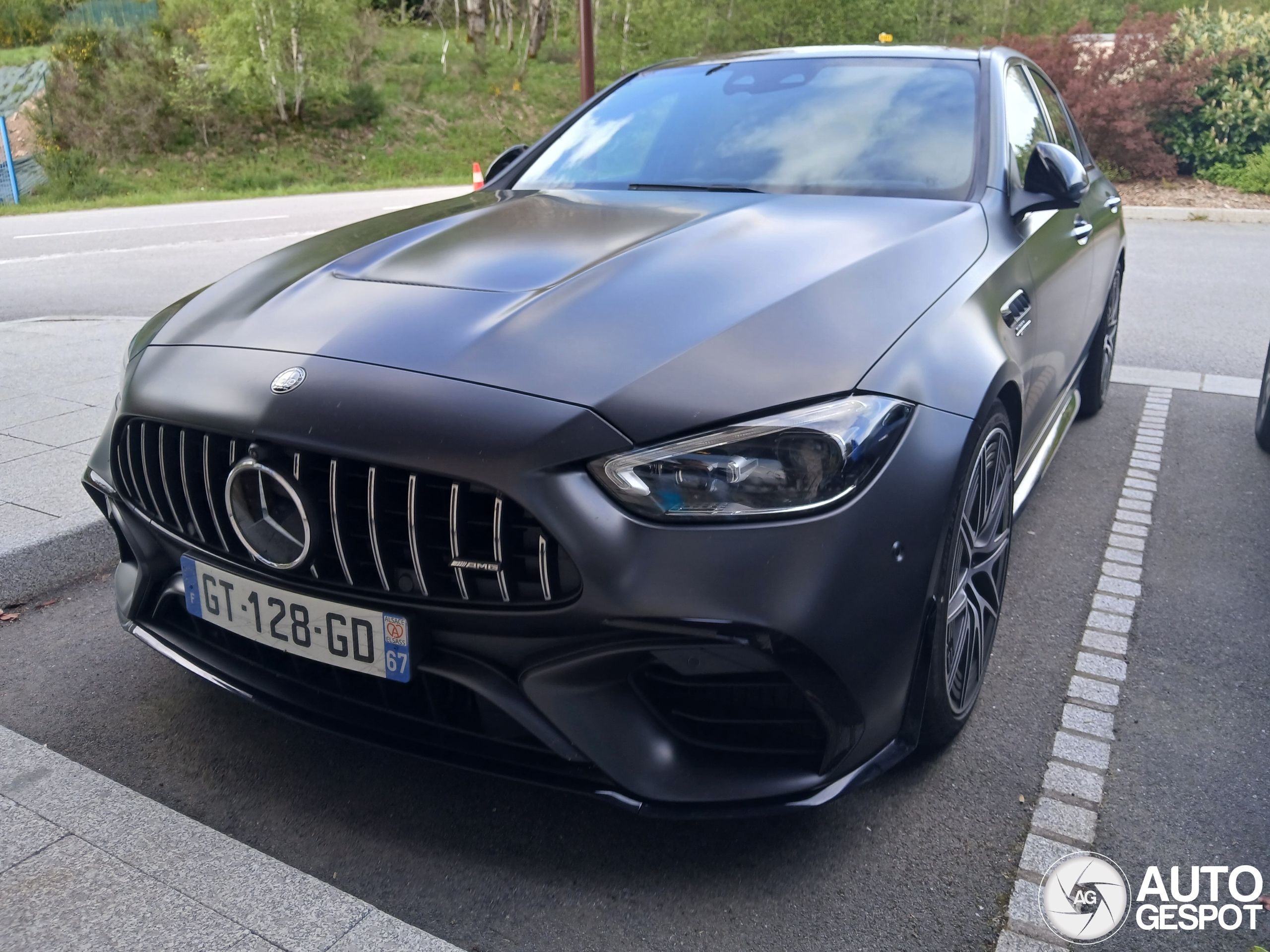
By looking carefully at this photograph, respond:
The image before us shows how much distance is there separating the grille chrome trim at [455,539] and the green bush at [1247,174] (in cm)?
1726

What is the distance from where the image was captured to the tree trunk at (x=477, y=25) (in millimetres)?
36562

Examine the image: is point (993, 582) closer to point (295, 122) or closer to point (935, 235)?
point (935, 235)

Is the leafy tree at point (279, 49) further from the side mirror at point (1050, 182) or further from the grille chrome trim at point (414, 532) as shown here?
the grille chrome trim at point (414, 532)

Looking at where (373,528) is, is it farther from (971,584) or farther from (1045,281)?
(1045,281)

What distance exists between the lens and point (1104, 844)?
6.77ft

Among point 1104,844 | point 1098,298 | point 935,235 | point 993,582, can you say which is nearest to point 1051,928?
point 1104,844

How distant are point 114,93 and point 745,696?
99.3 feet

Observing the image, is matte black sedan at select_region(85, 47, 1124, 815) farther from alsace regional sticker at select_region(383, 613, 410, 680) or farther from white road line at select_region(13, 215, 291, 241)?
white road line at select_region(13, 215, 291, 241)

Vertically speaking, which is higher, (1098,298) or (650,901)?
(1098,298)

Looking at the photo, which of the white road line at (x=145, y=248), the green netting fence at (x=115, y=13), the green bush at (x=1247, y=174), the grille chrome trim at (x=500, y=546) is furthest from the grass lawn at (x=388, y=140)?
the grille chrome trim at (x=500, y=546)

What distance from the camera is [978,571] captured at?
2.36m

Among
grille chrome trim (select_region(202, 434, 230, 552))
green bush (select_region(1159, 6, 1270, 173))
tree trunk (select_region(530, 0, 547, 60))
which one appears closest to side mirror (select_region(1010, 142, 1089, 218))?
grille chrome trim (select_region(202, 434, 230, 552))

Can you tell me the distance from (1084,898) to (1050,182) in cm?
186

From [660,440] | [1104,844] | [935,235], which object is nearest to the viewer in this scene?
[660,440]
